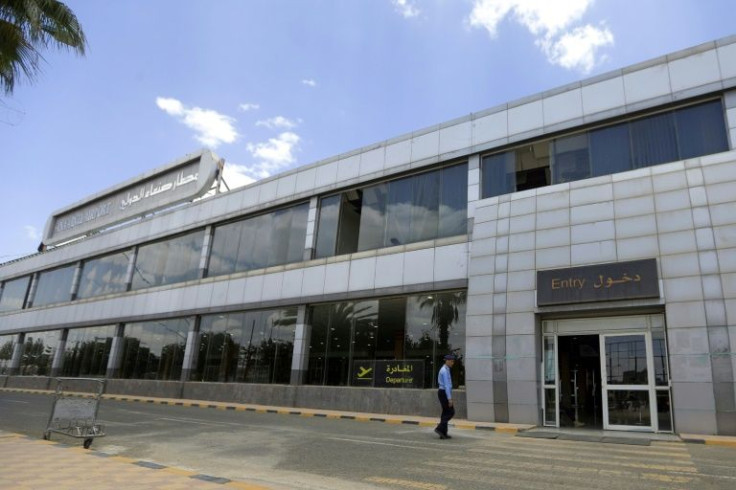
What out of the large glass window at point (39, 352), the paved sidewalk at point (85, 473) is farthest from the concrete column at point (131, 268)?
the paved sidewalk at point (85, 473)

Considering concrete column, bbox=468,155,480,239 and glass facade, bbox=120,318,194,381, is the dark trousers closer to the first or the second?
concrete column, bbox=468,155,480,239

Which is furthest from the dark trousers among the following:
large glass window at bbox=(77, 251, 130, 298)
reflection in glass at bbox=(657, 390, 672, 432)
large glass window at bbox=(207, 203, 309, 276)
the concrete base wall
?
large glass window at bbox=(77, 251, 130, 298)

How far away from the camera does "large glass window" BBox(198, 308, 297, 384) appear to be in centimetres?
2138

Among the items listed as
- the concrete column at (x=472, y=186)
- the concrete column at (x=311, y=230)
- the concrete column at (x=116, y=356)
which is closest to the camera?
the concrete column at (x=472, y=186)

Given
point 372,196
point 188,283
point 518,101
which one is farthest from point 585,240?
point 188,283

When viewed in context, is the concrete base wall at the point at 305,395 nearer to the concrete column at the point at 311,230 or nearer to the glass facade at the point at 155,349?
the glass facade at the point at 155,349

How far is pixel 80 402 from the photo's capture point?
33.2 feet

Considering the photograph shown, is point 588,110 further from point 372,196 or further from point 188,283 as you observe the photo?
point 188,283

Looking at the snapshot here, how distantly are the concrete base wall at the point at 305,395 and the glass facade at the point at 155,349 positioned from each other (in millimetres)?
661

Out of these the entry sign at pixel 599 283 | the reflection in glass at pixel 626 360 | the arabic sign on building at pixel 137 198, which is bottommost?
the reflection in glass at pixel 626 360

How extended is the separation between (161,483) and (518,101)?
16066 millimetres

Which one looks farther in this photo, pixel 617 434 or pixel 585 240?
pixel 585 240

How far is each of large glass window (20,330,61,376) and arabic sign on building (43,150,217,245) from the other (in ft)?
24.2

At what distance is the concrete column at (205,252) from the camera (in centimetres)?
2628
